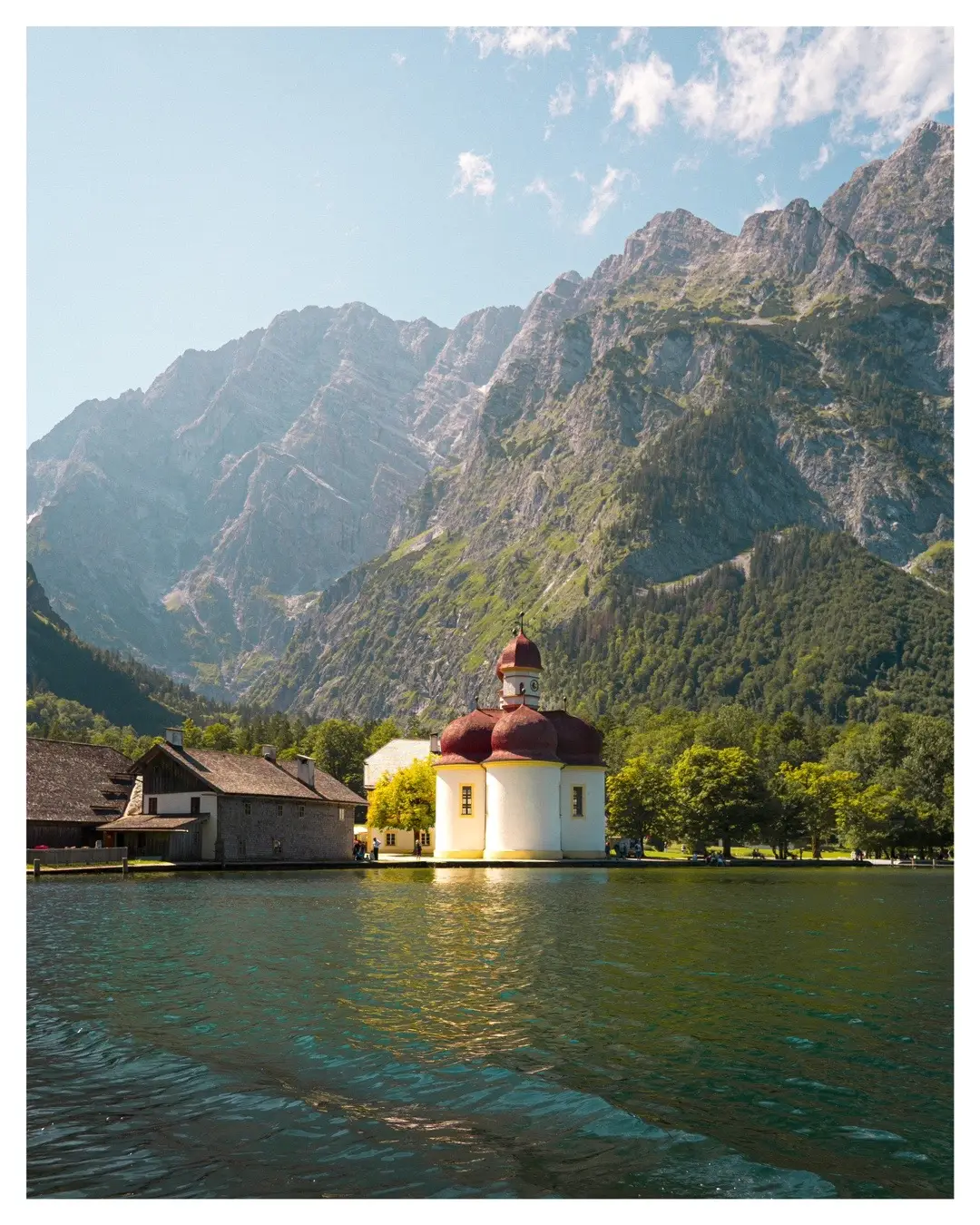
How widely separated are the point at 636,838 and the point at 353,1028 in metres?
95.1

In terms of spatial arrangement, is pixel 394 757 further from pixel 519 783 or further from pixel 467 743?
pixel 519 783

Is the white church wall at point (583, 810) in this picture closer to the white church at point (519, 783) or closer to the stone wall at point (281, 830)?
the white church at point (519, 783)

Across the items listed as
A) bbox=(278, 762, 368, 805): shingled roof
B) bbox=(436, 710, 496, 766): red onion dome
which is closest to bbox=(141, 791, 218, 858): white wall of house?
bbox=(278, 762, 368, 805): shingled roof

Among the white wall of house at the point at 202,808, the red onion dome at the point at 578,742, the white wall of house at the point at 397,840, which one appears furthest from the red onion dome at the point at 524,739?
the white wall of house at the point at 202,808

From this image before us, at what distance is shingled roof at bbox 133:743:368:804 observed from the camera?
76875mm

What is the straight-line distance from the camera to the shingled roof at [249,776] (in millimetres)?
76875

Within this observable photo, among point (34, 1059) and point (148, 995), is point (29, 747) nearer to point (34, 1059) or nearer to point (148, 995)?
point (148, 995)

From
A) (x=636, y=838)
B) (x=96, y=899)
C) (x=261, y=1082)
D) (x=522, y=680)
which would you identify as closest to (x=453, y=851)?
(x=522, y=680)

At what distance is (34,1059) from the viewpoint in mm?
16719

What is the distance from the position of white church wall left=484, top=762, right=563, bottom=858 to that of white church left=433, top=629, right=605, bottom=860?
0.24 feet

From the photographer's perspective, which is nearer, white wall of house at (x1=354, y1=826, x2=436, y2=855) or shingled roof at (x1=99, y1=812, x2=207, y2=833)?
shingled roof at (x1=99, y1=812, x2=207, y2=833)

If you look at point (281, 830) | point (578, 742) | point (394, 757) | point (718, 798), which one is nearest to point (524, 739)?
point (578, 742)

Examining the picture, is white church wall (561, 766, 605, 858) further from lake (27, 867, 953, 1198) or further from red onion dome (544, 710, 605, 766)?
lake (27, 867, 953, 1198)

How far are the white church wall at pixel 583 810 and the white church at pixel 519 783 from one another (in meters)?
0.08
